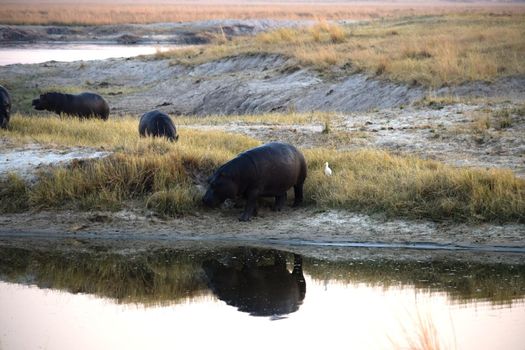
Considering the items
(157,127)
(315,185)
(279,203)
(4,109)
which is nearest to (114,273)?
(279,203)

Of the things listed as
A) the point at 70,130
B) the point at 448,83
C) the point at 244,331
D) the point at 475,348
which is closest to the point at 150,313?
the point at 244,331

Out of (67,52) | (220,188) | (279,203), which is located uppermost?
(220,188)

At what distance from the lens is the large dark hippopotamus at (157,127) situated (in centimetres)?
1399

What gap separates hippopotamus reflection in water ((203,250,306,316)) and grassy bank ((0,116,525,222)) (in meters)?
1.66

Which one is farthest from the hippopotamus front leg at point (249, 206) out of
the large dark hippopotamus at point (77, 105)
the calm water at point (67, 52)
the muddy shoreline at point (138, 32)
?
the muddy shoreline at point (138, 32)

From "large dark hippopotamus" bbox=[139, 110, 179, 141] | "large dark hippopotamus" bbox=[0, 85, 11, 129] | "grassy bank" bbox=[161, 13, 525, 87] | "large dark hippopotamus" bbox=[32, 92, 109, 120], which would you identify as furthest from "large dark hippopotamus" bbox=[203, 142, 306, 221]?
"grassy bank" bbox=[161, 13, 525, 87]

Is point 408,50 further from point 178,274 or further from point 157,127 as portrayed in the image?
point 178,274

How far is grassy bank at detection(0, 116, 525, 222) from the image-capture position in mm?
10781

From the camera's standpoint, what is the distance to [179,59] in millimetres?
29078

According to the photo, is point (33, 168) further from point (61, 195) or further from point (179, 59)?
point (179, 59)

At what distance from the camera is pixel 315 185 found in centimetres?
1186

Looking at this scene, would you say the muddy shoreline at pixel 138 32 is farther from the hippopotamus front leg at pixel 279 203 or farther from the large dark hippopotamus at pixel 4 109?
the hippopotamus front leg at pixel 279 203

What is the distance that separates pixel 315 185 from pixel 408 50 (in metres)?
11.6

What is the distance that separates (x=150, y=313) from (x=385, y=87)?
1261 cm
